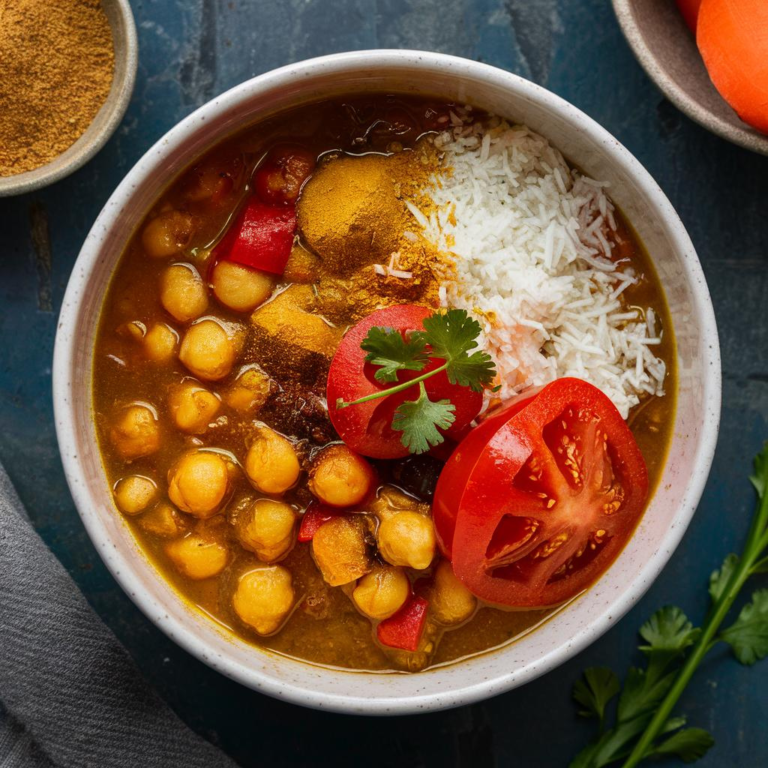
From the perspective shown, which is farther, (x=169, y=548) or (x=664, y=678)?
(x=664, y=678)

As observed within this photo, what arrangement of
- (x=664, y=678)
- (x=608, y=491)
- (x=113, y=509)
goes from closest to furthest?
1. (x=608, y=491)
2. (x=113, y=509)
3. (x=664, y=678)

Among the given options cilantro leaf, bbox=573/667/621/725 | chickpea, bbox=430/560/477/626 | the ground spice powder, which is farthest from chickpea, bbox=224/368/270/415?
cilantro leaf, bbox=573/667/621/725

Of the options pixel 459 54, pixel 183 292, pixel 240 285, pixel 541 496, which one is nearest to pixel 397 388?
pixel 541 496

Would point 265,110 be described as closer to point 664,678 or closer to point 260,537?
point 260,537

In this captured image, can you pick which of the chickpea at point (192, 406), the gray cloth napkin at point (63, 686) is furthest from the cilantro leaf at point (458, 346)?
the gray cloth napkin at point (63, 686)

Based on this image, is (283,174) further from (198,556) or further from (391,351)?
(198,556)

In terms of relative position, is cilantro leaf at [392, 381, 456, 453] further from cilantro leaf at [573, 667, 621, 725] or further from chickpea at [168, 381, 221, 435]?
cilantro leaf at [573, 667, 621, 725]

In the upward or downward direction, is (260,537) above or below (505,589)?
below

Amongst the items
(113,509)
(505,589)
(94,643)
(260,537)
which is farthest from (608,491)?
(94,643)

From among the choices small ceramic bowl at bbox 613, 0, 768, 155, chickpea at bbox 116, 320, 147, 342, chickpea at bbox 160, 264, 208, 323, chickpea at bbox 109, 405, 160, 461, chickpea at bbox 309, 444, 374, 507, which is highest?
small ceramic bowl at bbox 613, 0, 768, 155
